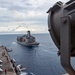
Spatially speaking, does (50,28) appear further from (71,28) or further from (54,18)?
(71,28)

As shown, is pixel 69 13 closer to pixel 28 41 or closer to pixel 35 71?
pixel 35 71

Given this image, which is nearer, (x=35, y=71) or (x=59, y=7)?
(x=59, y=7)

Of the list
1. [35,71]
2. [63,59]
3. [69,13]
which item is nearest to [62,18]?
[69,13]

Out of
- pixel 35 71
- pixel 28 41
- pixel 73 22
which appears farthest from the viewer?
pixel 28 41

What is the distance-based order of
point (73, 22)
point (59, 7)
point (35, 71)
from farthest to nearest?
1. point (35, 71)
2. point (59, 7)
3. point (73, 22)

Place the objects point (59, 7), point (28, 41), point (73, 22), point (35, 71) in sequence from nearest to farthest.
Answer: point (73, 22) → point (59, 7) → point (35, 71) → point (28, 41)

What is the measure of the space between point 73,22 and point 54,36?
0.73m

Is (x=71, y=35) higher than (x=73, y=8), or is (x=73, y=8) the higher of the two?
(x=73, y=8)

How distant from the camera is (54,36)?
4.14 m

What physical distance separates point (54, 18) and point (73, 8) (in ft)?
1.78

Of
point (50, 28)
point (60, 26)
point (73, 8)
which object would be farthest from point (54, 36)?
point (73, 8)

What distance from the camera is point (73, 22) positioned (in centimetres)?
350

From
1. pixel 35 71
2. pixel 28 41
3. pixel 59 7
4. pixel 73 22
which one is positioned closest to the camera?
pixel 73 22

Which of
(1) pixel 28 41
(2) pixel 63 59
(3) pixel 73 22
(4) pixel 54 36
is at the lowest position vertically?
(1) pixel 28 41
